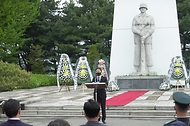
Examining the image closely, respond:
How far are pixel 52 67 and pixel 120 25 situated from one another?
1140cm

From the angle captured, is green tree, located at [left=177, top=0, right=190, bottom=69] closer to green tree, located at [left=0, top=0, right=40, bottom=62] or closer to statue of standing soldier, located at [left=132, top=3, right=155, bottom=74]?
statue of standing soldier, located at [left=132, top=3, right=155, bottom=74]

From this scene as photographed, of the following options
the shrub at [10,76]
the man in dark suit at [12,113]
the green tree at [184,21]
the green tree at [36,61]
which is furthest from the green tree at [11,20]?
the man in dark suit at [12,113]

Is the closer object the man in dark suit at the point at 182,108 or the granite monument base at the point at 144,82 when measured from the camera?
the man in dark suit at the point at 182,108

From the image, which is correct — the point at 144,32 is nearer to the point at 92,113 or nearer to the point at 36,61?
the point at 36,61

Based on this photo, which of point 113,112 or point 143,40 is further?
point 143,40

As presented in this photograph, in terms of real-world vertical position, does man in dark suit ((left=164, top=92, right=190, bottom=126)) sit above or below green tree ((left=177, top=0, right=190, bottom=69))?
below

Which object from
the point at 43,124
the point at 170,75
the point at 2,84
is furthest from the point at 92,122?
the point at 170,75

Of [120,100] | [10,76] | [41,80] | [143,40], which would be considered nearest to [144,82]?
[143,40]

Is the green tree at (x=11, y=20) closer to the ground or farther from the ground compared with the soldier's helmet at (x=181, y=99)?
farther from the ground

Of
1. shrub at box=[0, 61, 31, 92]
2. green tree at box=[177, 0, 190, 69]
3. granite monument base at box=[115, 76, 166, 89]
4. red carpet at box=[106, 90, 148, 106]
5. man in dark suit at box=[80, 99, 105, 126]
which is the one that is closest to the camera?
man in dark suit at box=[80, 99, 105, 126]

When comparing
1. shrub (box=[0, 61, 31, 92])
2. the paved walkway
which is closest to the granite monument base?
the paved walkway

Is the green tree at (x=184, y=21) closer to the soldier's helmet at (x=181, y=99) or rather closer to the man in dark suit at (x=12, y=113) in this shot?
the soldier's helmet at (x=181, y=99)

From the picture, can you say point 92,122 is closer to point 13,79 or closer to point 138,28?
point 13,79

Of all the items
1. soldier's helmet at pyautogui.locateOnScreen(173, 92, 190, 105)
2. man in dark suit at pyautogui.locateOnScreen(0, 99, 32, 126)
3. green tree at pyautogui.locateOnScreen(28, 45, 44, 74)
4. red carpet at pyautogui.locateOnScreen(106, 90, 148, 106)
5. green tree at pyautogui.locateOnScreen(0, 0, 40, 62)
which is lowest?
red carpet at pyautogui.locateOnScreen(106, 90, 148, 106)
